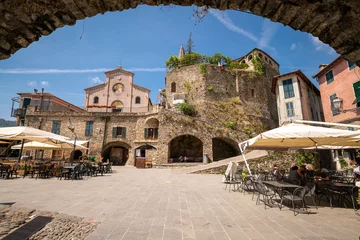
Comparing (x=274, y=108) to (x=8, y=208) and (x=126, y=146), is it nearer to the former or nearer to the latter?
(x=126, y=146)

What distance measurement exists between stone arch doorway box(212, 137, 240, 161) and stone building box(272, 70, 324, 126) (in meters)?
6.48

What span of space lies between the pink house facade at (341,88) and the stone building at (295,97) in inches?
69.6

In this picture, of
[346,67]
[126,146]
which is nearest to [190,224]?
[346,67]

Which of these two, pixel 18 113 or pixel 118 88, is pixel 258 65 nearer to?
pixel 118 88

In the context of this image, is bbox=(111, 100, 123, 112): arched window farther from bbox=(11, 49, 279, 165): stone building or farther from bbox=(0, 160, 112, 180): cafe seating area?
bbox=(0, 160, 112, 180): cafe seating area

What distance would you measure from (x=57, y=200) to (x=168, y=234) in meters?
3.78

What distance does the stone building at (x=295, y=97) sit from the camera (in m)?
16.9

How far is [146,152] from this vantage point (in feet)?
71.2

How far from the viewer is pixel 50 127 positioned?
23422 millimetres

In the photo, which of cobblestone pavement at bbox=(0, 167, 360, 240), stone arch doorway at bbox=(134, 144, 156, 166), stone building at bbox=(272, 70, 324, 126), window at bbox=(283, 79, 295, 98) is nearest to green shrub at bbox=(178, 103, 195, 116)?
stone arch doorway at bbox=(134, 144, 156, 166)

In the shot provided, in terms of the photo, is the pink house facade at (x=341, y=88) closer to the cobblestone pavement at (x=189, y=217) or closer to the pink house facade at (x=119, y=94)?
the cobblestone pavement at (x=189, y=217)

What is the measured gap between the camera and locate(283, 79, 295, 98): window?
57.3 ft

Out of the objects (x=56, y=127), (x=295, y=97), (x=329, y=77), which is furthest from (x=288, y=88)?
(x=56, y=127)

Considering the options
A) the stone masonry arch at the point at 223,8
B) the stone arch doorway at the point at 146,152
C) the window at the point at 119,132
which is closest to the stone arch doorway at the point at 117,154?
the window at the point at 119,132
